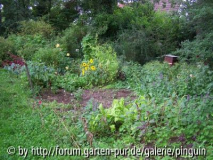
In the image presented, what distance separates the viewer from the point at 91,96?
5.54 meters

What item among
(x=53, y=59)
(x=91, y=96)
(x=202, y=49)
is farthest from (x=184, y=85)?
(x=53, y=59)

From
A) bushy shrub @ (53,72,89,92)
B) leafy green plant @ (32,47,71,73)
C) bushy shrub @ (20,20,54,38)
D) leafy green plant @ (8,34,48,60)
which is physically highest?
bushy shrub @ (20,20,54,38)

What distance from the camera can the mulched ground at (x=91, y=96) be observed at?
5.15 meters

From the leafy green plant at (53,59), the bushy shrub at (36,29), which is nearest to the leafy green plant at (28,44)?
the bushy shrub at (36,29)

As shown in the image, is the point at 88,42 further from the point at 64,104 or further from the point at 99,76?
the point at 64,104

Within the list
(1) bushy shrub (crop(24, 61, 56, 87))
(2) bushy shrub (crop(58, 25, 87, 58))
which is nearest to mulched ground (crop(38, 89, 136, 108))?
(1) bushy shrub (crop(24, 61, 56, 87))

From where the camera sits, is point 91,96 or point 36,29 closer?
point 91,96

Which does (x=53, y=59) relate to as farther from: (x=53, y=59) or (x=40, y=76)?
(x=40, y=76)

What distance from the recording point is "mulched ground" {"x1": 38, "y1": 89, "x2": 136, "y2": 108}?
5.15 metres

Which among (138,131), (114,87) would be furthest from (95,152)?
(114,87)

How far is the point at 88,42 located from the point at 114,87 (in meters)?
2.88

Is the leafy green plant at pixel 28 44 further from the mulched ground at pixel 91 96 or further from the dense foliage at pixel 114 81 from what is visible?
the mulched ground at pixel 91 96

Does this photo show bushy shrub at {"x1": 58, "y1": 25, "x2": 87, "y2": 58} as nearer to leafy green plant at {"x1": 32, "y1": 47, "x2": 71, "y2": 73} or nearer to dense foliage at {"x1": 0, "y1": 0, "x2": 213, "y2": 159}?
dense foliage at {"x1": 0, "y1": 0, "x2": 213, "y2": 159}

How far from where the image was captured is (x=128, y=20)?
38.0 feet
